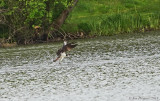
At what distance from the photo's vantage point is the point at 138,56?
27578 mm

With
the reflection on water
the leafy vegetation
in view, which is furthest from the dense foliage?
the reflection on water

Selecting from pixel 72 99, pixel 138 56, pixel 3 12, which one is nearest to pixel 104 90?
pixel 72 99

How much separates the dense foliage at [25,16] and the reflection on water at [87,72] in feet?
11.6

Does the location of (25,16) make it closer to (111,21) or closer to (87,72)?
(111,21)

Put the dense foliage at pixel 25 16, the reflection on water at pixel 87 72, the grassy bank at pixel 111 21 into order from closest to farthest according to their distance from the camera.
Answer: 1. the reflection on water at pixel 87 72
2. the dense foliage at pixel 25 16
3. the grassy bank at pixel 111 21

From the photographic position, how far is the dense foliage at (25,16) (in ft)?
127

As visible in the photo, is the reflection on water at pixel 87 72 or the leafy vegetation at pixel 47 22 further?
the leafy vegetation at pixel 47 22

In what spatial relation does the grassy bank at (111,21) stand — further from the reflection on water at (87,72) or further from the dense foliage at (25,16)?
the reflection on water at (87,72)

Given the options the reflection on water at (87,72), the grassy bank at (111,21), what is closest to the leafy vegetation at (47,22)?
the grassy bank at (111,21)

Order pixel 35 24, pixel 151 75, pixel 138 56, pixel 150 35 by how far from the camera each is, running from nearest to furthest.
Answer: pixel 151 75
pixel 138 56
pixel 150 35
pixel 35 24

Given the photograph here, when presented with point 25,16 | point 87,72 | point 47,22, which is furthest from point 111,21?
point 87,72

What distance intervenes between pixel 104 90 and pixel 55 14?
934 inches

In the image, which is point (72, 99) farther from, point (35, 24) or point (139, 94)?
point (35, 24)

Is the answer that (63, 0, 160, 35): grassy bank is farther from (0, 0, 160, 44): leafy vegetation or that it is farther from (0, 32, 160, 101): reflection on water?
(0, 32, 160, 101): reflection on water
